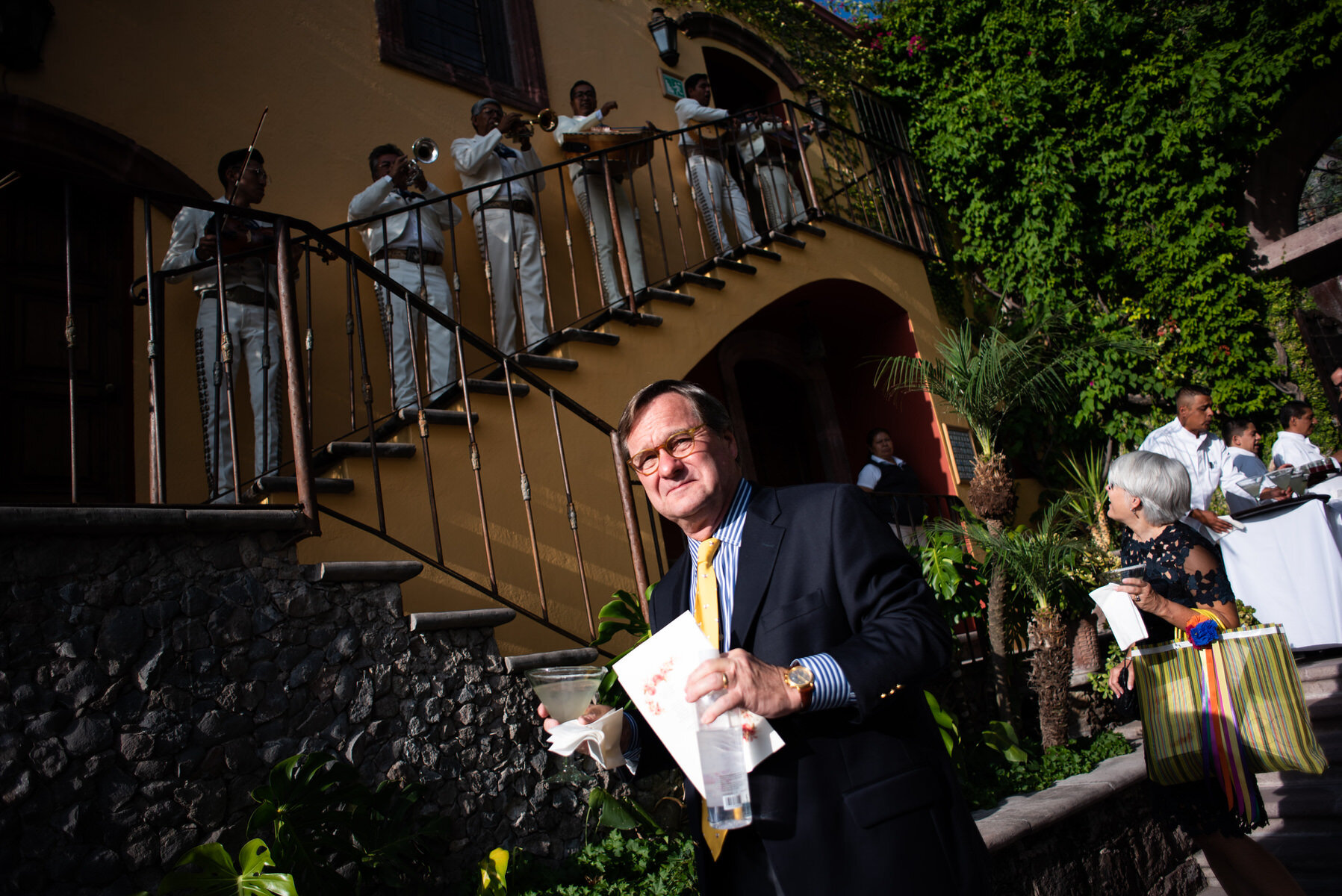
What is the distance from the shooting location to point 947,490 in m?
8.25

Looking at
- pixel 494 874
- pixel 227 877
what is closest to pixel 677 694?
pixel 227 877

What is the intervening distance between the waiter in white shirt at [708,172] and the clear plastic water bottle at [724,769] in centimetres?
611

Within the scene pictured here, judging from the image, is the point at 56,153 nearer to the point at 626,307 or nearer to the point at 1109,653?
the point at 626,307

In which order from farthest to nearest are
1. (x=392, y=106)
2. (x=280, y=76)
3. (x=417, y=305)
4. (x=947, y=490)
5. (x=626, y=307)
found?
(x=947, y=490)
(x=392, y=106)
(x=280, y=76)
(x=626, y=307)
(x=417, y=305)

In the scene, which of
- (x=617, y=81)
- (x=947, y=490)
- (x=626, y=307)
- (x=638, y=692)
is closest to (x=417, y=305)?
(x=626, y=307)

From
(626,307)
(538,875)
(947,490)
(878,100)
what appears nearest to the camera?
(538,875)

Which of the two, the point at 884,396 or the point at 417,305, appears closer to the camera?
the point at 417,305

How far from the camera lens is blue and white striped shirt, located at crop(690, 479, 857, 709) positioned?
1.46m

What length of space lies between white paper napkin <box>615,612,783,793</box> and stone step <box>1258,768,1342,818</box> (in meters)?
3.94

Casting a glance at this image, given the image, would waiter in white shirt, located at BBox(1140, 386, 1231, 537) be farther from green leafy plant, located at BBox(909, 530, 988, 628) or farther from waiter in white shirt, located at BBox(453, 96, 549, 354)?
waiter in white shirt, located at BBox(453, 96, 549, 354)

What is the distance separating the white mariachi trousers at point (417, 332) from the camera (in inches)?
195

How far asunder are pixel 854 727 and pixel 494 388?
9.83ft

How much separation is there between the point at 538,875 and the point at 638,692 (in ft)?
5.96

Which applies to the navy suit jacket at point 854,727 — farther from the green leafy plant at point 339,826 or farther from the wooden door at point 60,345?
the wooden door at point 60,345
